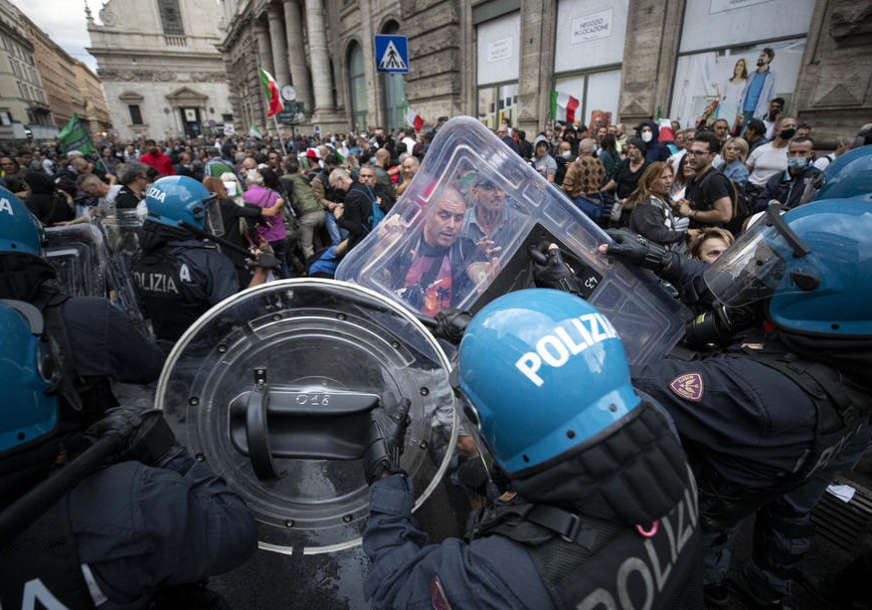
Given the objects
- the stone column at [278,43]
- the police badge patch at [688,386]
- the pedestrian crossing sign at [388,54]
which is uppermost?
the stone column at [278,43]

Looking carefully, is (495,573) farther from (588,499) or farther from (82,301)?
(82,301)

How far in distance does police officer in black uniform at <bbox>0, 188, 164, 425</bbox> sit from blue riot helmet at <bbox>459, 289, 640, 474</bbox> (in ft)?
→ 5.29

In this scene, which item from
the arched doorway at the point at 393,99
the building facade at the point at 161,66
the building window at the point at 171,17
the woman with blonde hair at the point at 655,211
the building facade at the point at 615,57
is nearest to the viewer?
the woman with blonde hair at the point at 655,211

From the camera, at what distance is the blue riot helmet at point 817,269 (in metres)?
1.15

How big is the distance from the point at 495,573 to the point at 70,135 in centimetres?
1171

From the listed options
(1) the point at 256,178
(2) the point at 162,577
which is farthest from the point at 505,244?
(1) the point at 256,178

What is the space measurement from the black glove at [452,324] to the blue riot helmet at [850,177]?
153 cm

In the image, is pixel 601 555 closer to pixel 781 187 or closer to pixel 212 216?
pixel 212 216

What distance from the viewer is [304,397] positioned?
113 cm

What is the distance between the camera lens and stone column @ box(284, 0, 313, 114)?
2183 centimetres

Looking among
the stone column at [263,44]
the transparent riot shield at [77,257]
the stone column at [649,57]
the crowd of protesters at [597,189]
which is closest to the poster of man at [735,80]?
the stone column at [649,57]

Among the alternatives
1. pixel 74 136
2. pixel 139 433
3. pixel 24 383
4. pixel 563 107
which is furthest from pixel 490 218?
pixel 74 136

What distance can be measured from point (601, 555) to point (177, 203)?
2.47 meters

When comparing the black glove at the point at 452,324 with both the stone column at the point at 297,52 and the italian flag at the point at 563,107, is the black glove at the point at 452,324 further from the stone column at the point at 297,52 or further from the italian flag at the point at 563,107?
the stone column at the point at 297,52
